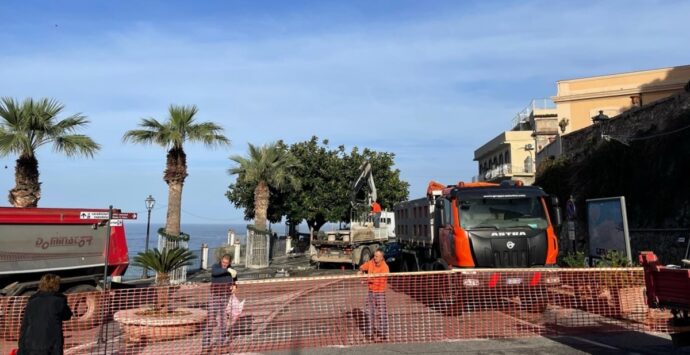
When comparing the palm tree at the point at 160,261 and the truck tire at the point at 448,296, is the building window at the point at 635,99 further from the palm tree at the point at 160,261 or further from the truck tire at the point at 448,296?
the palm tree at the point at 160,261

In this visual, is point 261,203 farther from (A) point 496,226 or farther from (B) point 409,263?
(A) point 496,226

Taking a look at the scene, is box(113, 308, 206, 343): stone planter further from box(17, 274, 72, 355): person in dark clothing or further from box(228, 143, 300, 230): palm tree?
box(228, 143, 300, 230): palm tree

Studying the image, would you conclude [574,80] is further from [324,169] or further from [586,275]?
[586,275]

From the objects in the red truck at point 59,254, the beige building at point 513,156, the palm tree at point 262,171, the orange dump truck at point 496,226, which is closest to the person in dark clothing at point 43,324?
the red truck at point 59,254

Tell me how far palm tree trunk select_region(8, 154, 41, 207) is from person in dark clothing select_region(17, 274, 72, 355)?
11.6 metres

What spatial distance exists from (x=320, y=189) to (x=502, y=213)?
32.8m

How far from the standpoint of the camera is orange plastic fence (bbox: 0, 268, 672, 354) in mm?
8867

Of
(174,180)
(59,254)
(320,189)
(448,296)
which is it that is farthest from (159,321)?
(320,189)

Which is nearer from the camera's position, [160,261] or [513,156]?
[160,261]

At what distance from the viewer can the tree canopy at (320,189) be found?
143ft

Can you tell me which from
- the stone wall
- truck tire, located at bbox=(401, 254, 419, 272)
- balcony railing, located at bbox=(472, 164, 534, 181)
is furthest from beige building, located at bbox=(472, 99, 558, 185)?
truck tire, located at bbox=(401, 254, 419, 272)

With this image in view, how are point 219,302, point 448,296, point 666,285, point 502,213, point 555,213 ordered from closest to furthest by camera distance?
point 666,285
point 219,302
point 448,296
point 502,213
point 555,213

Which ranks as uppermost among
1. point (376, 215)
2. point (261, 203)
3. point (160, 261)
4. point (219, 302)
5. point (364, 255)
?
point (261, 203)

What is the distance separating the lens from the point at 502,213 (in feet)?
38.4
